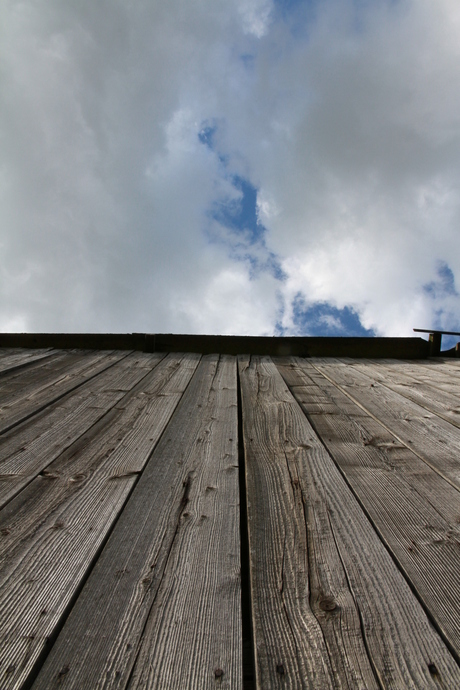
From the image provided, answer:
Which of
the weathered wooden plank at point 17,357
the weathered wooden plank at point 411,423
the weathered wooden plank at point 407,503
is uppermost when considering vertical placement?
the weathered wooden plank at point 17,357

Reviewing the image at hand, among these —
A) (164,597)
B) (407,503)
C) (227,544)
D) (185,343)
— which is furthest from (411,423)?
(185,343)

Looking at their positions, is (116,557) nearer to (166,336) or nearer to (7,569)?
(7,569)

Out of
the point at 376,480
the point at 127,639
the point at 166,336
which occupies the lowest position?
the point at 127,639

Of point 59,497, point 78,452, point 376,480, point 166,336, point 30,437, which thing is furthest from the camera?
point 166,336

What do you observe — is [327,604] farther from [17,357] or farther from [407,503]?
[17,357]

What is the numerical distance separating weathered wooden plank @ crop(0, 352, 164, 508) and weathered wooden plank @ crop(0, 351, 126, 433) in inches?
2.7

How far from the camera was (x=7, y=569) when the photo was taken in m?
0.98

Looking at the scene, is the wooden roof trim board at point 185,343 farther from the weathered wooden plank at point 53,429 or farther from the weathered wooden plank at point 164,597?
the weathered wooden plank at point 164,597

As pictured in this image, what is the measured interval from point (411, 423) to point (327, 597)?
1.28m

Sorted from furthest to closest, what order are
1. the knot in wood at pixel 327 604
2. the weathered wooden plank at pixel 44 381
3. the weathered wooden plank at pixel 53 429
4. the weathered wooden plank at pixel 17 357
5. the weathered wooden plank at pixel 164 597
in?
the weathered wooden plank at pixel 17 357
the weathered wooden plank at pixel 44 381
the weathered wooden plank at pixel 53 429
the knot in wood at pixel 327 604
the weathered wooden plank at pixel 164 597

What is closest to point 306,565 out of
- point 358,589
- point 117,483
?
point 358,589

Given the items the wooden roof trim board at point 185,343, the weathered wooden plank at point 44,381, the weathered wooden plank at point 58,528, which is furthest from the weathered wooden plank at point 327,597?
the wooden roof trim board at point 185,343

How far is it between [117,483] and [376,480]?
0.82 m

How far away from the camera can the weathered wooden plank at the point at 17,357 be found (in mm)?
2971
